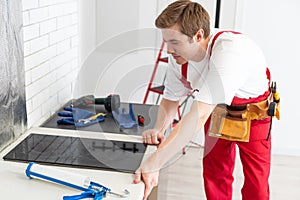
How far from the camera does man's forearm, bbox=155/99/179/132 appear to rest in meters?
1.60

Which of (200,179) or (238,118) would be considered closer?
(238,118)

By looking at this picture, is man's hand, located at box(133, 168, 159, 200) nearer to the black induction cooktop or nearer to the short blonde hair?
the black induction cooktop

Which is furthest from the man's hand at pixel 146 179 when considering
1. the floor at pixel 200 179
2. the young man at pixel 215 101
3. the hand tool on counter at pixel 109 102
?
→ the floor at pixel 200 179

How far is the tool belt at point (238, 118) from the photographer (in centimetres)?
168

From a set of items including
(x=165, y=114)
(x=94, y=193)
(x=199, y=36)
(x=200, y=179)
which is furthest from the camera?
(x=200, y=179)

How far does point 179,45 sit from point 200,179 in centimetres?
143

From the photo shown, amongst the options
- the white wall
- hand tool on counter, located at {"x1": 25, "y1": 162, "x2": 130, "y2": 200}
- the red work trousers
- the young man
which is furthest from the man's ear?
the white wall

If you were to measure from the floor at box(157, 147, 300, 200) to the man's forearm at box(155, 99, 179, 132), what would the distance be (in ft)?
2.21

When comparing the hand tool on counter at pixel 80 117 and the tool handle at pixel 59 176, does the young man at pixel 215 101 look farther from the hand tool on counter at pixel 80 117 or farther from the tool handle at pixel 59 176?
the hand tool on counter at pixel 80 117

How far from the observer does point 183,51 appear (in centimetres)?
145

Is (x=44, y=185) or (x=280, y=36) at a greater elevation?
(x=280, y=36)

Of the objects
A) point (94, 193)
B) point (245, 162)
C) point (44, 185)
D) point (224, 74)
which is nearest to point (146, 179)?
point (94, 193)

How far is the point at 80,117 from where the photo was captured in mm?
1720

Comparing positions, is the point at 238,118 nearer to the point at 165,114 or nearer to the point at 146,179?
the point at 165,114
